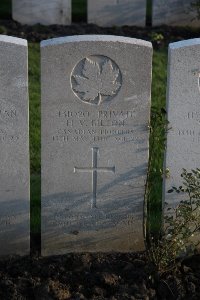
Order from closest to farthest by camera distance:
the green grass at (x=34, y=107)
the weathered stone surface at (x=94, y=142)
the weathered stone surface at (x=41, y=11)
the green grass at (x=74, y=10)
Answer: the weathered stone surface at (x=94, y=142) < the green grass at (x=34, y=107) < the weathered stone surface at (x=41, y=11) < the green grass at (x=74, y=10)

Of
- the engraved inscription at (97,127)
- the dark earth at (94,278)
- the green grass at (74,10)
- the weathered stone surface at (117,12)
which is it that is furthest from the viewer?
the green grass at (74,10)

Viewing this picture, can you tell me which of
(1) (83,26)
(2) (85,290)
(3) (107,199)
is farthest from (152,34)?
(2) (85,290)

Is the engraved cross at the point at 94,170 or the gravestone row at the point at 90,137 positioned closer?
the gravestone row at the point at 90,137

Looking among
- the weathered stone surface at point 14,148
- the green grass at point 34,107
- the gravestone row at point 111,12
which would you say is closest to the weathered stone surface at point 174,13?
the gravestone row at point 111,12

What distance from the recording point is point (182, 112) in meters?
5.08

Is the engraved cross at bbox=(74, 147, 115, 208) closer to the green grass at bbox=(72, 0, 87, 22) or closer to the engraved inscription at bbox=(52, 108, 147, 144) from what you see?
the engraved inscription at bbox=(52, 108, 147, 144)

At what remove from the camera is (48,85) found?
4.93 metres

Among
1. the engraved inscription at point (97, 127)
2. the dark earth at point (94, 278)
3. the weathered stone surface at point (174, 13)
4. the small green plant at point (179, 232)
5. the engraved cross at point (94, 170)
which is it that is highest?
the weathered stone surface at point (174, 13)

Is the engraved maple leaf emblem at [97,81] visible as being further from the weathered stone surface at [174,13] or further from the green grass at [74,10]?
the green grass at [74,10]

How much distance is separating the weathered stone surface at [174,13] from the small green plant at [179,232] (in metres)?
6.14

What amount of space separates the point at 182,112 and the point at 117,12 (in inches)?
243

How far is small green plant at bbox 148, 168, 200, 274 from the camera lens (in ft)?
16.2

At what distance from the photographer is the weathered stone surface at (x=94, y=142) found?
492 centimetres

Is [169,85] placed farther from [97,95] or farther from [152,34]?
[152,34]
